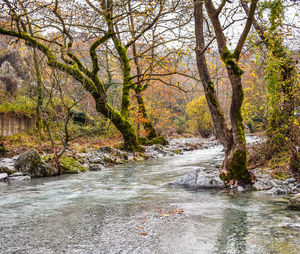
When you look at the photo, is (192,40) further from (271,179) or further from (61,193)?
(61,193)

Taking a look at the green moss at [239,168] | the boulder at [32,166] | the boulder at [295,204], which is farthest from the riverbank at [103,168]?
the boulder at [295,204]

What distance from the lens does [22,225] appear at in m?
3.46

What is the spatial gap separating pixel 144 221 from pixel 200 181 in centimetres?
268

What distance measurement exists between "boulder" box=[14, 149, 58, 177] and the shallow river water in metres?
1.91

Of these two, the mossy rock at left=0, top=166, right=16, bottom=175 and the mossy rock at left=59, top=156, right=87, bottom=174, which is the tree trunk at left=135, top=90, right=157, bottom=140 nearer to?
the mossy rock at left=59, top=156, right=87, bottom=174

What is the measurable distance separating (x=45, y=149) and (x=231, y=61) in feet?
26.9

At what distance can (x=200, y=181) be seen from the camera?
5.92 meters

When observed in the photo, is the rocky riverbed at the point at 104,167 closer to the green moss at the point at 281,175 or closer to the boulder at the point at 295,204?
the boulder at the point at 295,204

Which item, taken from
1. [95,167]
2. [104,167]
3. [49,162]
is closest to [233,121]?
[95,167]

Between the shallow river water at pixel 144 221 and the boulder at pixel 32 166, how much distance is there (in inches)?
75.3

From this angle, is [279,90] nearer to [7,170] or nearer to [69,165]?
[69,165]

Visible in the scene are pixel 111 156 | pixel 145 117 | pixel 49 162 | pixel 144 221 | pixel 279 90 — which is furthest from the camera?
pixel 145 117

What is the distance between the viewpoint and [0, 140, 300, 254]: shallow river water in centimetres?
270

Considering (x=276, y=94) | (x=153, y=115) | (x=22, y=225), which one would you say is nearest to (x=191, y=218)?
(x=22, y=225)
